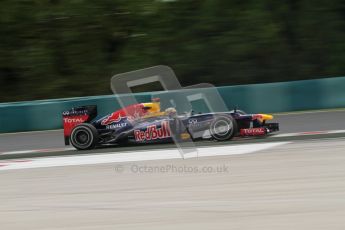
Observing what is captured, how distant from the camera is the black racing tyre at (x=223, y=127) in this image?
1038cm

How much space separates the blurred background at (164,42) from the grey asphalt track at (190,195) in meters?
9.46

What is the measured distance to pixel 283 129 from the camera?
1169 centimetres

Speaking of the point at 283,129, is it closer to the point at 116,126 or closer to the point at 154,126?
the point at 154,126

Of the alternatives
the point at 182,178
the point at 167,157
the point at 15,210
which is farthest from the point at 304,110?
the point at 15,210

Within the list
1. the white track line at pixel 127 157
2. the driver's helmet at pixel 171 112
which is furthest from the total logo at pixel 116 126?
the driver's helmet at pixel 171 112

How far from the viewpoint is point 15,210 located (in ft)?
21.4

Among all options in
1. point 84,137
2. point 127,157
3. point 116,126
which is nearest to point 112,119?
point 116,126

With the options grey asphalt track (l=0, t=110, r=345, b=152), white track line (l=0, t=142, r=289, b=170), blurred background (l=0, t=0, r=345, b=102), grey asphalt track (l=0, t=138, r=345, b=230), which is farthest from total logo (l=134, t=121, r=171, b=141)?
blurred background (l=0, t=0, r=345, b=102)

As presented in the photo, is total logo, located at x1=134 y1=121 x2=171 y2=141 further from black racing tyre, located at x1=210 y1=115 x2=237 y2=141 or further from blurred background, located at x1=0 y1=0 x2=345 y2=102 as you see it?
blurred background, located at x1=0 y1=0 x2=345 y2=102

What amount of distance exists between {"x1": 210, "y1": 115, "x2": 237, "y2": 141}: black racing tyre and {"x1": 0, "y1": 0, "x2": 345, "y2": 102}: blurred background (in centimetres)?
786

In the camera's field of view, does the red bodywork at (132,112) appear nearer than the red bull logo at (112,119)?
Yes

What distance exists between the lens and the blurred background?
18375 millimetres

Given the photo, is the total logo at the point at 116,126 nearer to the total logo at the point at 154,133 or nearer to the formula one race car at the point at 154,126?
the formula one race car at the point at 154,126

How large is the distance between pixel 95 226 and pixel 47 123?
8974mm
